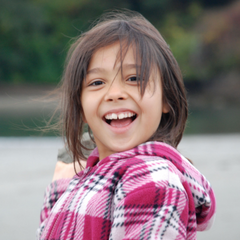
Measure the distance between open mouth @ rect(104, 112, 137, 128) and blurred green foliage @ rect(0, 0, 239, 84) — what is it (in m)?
17.2

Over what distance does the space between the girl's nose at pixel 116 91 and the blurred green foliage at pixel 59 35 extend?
1720 cm

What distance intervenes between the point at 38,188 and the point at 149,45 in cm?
224

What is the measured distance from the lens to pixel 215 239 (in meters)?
2.06

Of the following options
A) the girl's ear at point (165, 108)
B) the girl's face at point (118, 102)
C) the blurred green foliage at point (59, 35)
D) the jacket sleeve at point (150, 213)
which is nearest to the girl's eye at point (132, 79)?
the girl's face at point (118, 102)

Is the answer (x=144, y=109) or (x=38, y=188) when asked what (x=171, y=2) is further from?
(x=144, y=109)

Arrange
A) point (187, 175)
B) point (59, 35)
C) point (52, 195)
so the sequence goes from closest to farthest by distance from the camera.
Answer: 1. point (187, 175)
2. point (52, 195)
3. point (59, 35)

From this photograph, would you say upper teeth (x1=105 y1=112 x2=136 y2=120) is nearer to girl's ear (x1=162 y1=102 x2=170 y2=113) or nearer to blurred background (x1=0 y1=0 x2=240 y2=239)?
girl's ear (x1=162 y1=102 x2=170 y2=113)

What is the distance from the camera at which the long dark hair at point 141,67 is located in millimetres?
846

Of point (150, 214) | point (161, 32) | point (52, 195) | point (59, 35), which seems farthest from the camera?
point (59, 35)

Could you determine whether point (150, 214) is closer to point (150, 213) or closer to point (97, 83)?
point (150, 213)

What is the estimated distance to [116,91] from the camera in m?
0.81

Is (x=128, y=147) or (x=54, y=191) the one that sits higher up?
(x=128, y=147)

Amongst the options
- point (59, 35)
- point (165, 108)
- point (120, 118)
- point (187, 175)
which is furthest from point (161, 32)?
point (187, 175)

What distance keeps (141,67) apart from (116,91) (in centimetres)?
8
